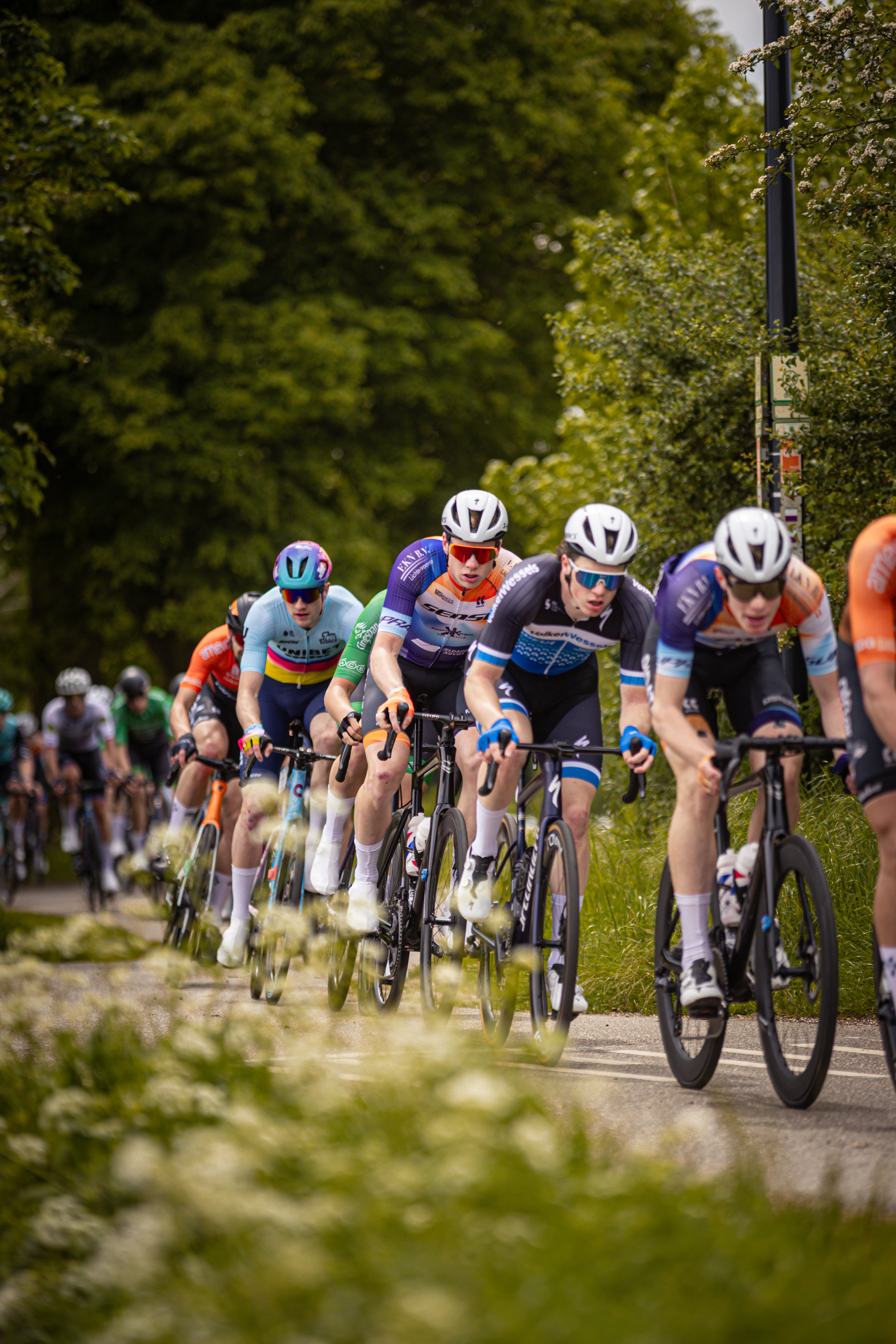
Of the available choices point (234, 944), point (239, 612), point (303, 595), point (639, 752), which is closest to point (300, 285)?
point (239, 612)

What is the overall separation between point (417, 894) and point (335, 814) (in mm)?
1180

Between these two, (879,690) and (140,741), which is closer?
(879,690)

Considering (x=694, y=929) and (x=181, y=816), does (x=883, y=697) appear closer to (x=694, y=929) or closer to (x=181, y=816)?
(x=694, y=929)

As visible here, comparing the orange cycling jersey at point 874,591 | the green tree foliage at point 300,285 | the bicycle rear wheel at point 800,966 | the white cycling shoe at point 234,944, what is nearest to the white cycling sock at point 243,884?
the white cycling shoe at point 234,944

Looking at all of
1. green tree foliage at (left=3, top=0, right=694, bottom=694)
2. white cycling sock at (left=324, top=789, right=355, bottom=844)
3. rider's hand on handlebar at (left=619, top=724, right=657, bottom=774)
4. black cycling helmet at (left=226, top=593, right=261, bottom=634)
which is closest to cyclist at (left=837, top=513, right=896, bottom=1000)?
rider's hand on handlebar at (left=619, top=724, right=657, bottom=774)

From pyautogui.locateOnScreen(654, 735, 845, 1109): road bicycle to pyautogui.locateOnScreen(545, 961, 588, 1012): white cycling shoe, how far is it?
1.32ft

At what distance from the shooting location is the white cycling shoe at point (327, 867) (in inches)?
322

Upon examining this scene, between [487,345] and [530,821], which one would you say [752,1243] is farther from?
[487,345]

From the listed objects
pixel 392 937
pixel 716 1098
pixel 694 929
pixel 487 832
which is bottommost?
pixel 716 1098

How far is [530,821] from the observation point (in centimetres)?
702

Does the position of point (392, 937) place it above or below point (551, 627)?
below

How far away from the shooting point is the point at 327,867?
27.1 feet

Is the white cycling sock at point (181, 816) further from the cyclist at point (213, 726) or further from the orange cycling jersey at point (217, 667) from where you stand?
the orange cycling jersey at point (217, 667)

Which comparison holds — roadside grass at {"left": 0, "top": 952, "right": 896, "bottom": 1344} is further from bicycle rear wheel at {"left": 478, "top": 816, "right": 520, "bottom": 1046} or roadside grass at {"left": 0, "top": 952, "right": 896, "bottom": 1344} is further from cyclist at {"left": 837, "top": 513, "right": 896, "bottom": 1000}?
bicycle rear wheel at {"left": 478, "top": 816, "right": 520, "bottom": 1046}
